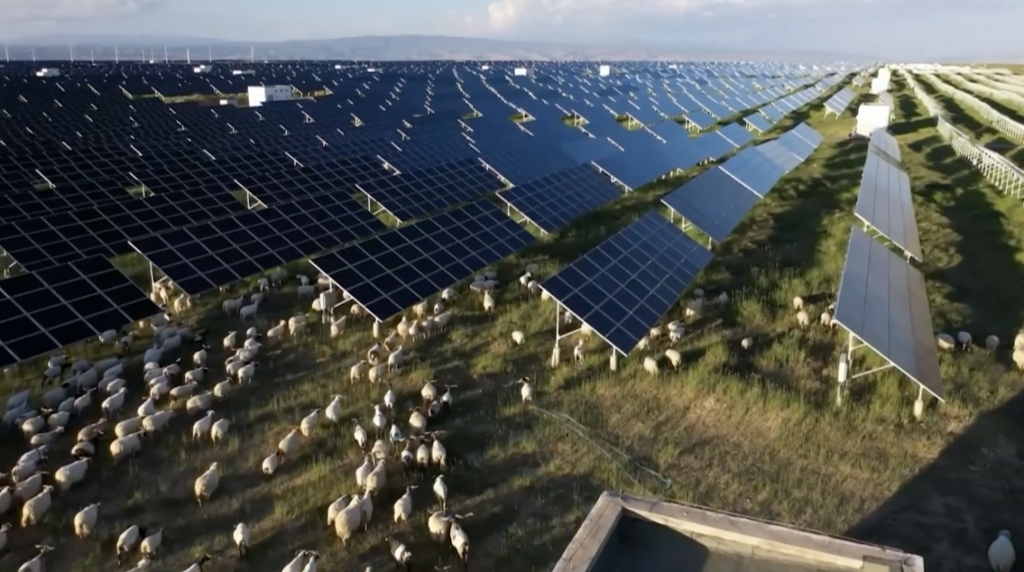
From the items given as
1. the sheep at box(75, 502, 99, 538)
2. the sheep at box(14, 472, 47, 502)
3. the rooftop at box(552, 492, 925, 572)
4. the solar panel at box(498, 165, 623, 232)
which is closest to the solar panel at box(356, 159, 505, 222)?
the solar panel at box(498, 165, 623, 232)

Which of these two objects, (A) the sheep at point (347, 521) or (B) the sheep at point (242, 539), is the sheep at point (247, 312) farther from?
(A) the sheep at point (347, 521)

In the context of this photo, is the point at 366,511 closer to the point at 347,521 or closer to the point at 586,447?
the point at 347,521

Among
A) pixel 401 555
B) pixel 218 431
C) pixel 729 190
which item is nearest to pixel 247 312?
pixel 218 431

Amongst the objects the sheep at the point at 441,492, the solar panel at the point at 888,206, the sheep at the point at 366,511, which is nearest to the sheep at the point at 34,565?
the sheep at the point at 366,511

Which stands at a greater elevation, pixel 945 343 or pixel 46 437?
pixel 945 343

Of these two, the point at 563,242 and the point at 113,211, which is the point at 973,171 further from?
the point at 113,211

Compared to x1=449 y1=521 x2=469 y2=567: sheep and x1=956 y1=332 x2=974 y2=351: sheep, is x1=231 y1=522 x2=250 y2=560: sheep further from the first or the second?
x1=956 y1=332 x2=974 y2=351: sheep
